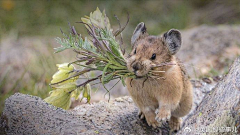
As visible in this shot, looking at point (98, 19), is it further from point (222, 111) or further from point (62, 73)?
point (222, 111)

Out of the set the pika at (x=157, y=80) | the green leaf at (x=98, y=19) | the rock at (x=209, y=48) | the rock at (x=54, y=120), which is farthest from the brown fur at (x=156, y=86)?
the rock at (x=209, y=48)

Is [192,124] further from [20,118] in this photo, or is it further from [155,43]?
[20,118]

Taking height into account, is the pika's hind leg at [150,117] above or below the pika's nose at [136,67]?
below

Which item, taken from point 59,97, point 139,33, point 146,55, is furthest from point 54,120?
point 139,33

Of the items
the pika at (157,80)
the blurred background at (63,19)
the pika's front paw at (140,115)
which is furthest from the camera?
the blurred background at (63,19)

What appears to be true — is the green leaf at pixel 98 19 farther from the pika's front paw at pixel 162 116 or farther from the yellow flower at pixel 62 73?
the pika's front paw at pixel 162 116

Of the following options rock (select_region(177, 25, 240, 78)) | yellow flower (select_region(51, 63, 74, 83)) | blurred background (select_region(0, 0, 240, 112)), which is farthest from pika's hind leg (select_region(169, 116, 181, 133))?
blurred background (select_region(0, 0, 240, 112))

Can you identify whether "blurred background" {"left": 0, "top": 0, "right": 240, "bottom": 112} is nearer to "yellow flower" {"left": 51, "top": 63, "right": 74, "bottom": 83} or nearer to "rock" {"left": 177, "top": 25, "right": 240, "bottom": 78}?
"rock" {"left": 177, "top": 25, "right": 240, "bottom": 78}
